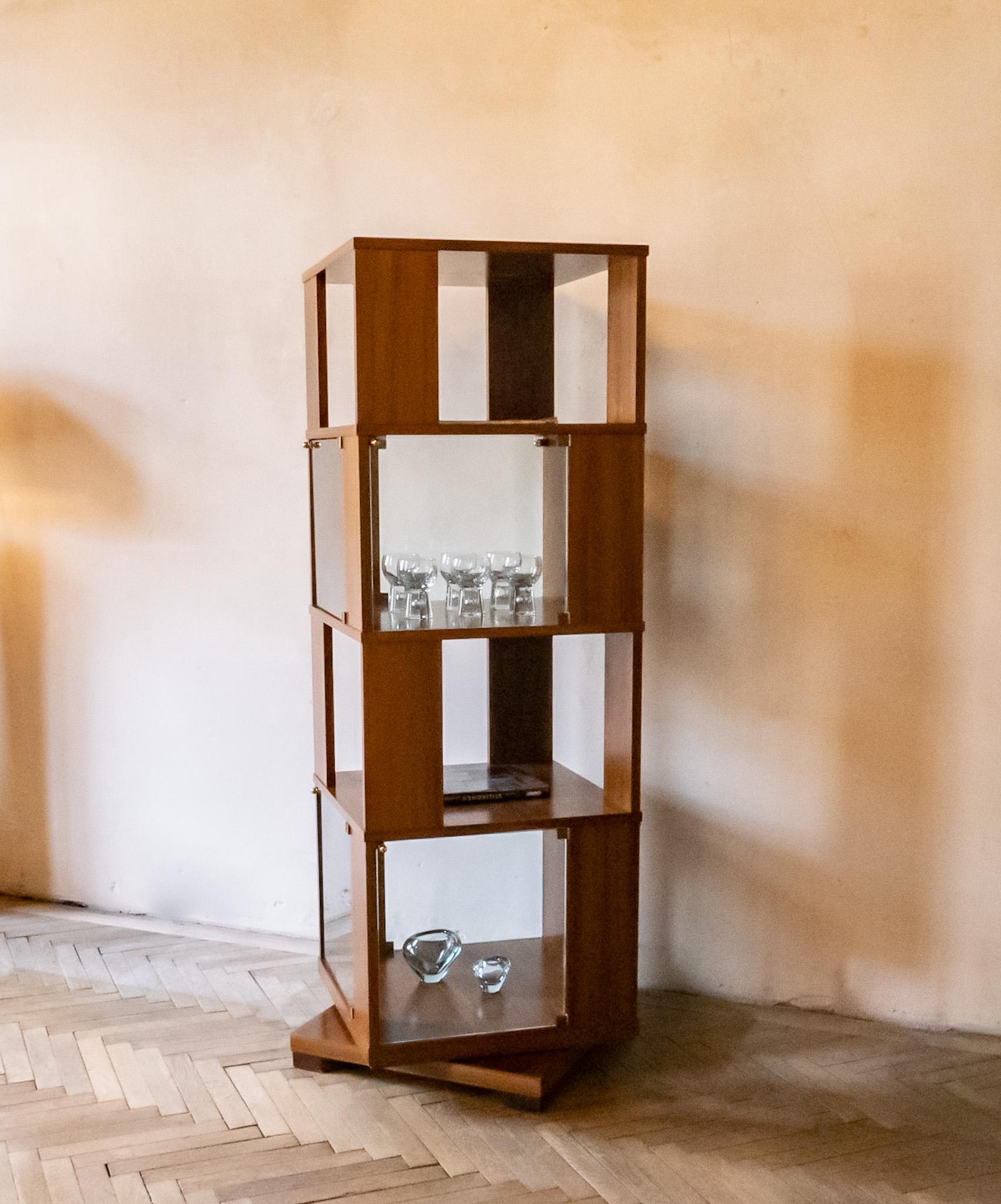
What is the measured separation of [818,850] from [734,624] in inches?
24.3

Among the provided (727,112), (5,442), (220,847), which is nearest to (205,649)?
(220,847)

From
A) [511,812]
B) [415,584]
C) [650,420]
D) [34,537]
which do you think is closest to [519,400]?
[650,420]

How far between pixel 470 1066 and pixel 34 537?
7.13ft

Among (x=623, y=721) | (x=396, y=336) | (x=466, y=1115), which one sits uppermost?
(x=396, y=336)

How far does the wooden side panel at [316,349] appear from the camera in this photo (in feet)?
9.47

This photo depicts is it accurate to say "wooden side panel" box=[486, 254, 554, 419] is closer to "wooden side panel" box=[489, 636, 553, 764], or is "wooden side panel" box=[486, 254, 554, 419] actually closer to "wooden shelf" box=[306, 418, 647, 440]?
"wooden shelf" box=[306, 418, 647, 440]

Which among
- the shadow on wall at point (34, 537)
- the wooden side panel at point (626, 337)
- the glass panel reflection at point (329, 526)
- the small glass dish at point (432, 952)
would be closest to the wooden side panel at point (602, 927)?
the small glass dish at point (432, 952)

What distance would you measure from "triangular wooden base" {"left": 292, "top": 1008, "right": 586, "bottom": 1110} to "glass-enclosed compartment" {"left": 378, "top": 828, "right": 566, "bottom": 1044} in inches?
2.7

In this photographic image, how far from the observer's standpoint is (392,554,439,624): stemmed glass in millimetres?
2678

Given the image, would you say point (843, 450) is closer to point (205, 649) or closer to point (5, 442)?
point (205, 649)

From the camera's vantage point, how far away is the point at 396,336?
2520mm

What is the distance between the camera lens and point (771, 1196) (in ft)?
7.71

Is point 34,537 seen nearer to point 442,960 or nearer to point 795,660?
point 442,960

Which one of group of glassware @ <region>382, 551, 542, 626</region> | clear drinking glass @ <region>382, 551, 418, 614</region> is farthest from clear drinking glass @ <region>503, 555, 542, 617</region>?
clear drinking glass @ <region>382, 551, 418, 614</region>
